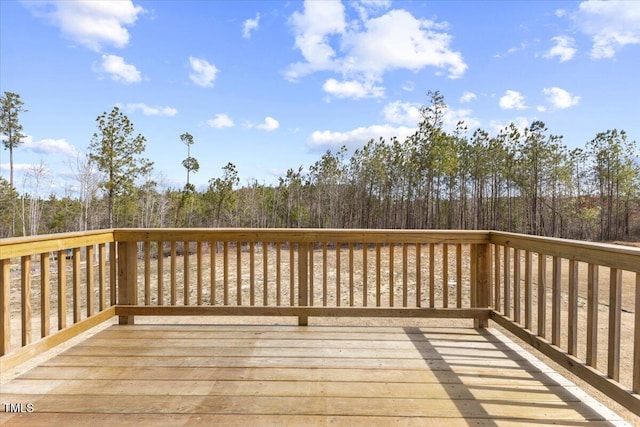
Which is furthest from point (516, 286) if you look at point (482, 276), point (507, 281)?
point (482, 276)

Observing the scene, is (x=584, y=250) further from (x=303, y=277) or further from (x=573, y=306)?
(x=303, y=277)

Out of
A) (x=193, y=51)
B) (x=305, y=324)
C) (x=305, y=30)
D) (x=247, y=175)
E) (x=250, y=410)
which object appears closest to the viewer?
(x=250, y=410)

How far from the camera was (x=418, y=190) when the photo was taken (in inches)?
750

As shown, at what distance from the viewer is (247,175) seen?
2067 cm

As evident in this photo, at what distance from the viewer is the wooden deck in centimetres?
159

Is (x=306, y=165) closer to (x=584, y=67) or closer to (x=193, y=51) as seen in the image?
(x=193, y=51)

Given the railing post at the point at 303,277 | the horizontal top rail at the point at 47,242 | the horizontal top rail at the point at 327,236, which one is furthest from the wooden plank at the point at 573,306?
the horizontal top rail at the point at 47,242

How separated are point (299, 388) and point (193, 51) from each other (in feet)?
32.0

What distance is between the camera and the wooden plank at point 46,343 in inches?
76.3

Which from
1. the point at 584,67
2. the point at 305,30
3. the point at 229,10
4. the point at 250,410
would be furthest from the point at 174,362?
the point at 584,67

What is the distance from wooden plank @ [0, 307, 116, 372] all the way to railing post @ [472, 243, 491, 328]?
3128 mm

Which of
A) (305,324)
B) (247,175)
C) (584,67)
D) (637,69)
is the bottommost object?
(305,324)

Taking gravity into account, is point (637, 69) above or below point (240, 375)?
above

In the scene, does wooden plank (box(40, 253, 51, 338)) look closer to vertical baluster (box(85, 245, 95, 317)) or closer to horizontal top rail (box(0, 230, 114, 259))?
horizontal top rail (box(0, 230, 114, 259))
